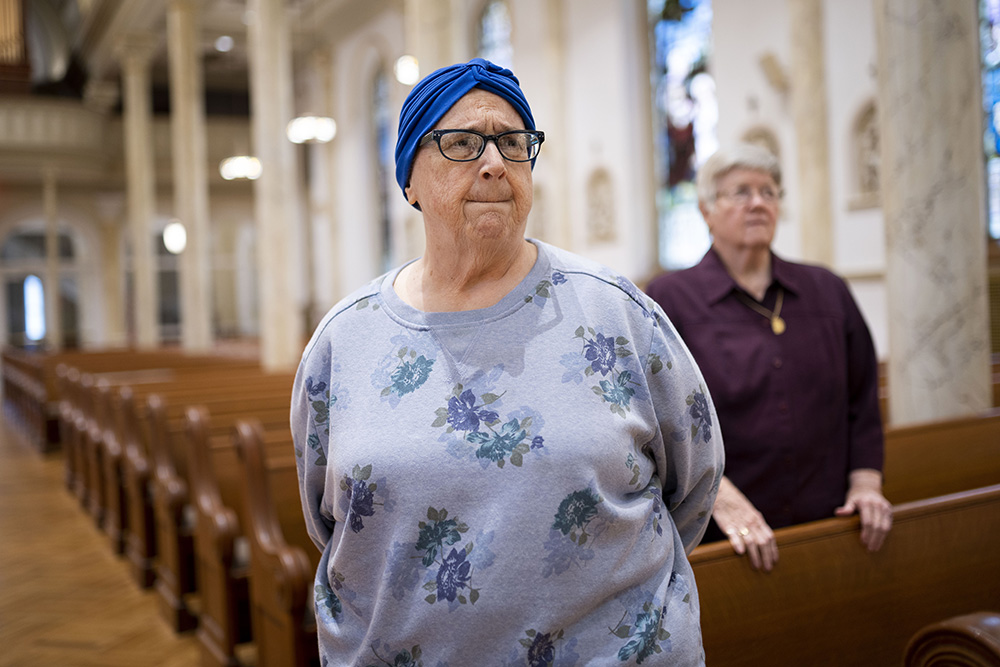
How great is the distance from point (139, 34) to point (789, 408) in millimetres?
15573

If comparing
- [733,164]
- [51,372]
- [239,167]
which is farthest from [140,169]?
[733,164]

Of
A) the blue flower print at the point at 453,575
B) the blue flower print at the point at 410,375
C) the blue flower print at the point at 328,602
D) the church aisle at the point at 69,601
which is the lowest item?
the church aisle at the point at 69,601

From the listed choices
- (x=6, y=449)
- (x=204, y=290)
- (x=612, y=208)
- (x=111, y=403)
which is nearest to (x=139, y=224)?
(x=204, y=290)

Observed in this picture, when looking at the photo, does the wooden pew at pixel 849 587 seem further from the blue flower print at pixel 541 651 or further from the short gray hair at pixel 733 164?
the short gray hair at pixel 733 164

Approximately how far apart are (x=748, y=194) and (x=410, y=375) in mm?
1103

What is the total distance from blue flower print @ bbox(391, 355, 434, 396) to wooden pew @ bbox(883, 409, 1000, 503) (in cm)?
207

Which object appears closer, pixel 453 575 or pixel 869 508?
pixel 453 575

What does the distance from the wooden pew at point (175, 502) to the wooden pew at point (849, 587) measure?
9.33 ft

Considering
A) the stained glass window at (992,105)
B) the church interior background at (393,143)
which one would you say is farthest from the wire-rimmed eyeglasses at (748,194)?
the stained glass window at (992,105)

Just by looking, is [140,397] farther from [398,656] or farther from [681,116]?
[681,116]

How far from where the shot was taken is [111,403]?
5668mm

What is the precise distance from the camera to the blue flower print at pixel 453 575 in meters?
1.15

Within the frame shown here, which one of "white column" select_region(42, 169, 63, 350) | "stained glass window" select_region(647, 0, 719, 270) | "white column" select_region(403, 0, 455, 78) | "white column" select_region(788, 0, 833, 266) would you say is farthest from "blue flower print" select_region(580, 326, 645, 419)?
"white column" select_region(42, 169, 63, 350)

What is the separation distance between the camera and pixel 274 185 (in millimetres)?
8289
